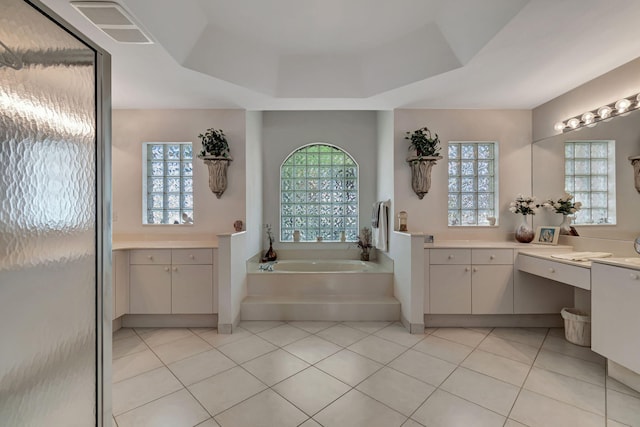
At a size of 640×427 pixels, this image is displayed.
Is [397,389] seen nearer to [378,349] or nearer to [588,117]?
[378,349]

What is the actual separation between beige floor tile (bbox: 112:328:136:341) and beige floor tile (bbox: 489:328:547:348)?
381 cm

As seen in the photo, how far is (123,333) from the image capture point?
2818 millimetres

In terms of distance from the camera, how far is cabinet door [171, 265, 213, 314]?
286 centimetres

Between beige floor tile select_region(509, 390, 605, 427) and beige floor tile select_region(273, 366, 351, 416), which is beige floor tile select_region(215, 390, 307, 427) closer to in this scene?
beige floor tile select_region(273, 366, 351, 416)

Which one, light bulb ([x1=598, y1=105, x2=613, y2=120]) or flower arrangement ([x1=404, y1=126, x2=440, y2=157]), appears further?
flower arrangement ([x1=404, y1=126, x2=440, y2=157])

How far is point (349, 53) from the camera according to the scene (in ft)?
8.64

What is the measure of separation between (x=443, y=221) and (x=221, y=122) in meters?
3.04

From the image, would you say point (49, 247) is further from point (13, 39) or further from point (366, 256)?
point (366, 256)

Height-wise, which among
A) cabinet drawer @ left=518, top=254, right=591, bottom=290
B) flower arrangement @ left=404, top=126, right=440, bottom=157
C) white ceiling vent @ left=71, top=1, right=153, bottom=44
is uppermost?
white ceiling vent @ left=71, top=1, right=153, bottom=44

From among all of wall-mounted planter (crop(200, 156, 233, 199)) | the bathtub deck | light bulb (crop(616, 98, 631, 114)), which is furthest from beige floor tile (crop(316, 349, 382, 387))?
light bulb (crop(616, 98, 631, 114))

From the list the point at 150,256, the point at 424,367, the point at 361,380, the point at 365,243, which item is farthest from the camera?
the point at 365,243

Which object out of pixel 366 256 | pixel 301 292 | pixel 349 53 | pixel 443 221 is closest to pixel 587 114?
pixel 443 221

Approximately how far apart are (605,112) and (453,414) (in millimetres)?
2977

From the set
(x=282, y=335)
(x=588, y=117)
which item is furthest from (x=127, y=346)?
(x=588, y=117)
